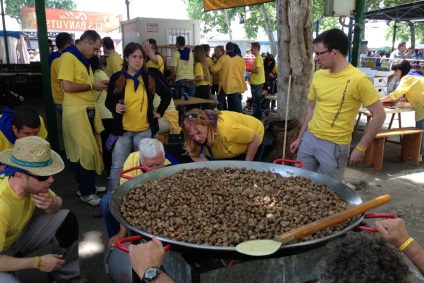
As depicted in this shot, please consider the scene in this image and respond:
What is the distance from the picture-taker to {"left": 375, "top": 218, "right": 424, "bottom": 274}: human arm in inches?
64.7

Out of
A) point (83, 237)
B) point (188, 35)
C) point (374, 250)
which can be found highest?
point (188, 35)

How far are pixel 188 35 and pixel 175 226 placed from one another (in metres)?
9.83

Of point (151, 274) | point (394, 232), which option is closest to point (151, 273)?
point (151, 274)

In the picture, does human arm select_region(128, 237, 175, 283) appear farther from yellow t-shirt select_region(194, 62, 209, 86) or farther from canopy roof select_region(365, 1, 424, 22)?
canopy roof select_region(365, 1, 424, 22)

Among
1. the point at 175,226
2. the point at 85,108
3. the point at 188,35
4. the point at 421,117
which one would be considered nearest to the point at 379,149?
the point at 421,117

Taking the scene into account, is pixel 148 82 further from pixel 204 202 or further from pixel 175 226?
pixel 175 226

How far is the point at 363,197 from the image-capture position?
478cm

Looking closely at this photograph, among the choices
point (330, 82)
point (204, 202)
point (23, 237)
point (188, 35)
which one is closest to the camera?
point (204, 202)

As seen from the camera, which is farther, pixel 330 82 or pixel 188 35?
pixel 188 35

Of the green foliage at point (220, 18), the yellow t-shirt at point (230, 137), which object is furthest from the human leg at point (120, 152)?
the green foliage at point (220, 18)

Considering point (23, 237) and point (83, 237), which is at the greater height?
point (23, 237)

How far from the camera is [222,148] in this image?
340cm

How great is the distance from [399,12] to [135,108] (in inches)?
594

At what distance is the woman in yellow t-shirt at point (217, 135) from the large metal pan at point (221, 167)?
1.59 ft
